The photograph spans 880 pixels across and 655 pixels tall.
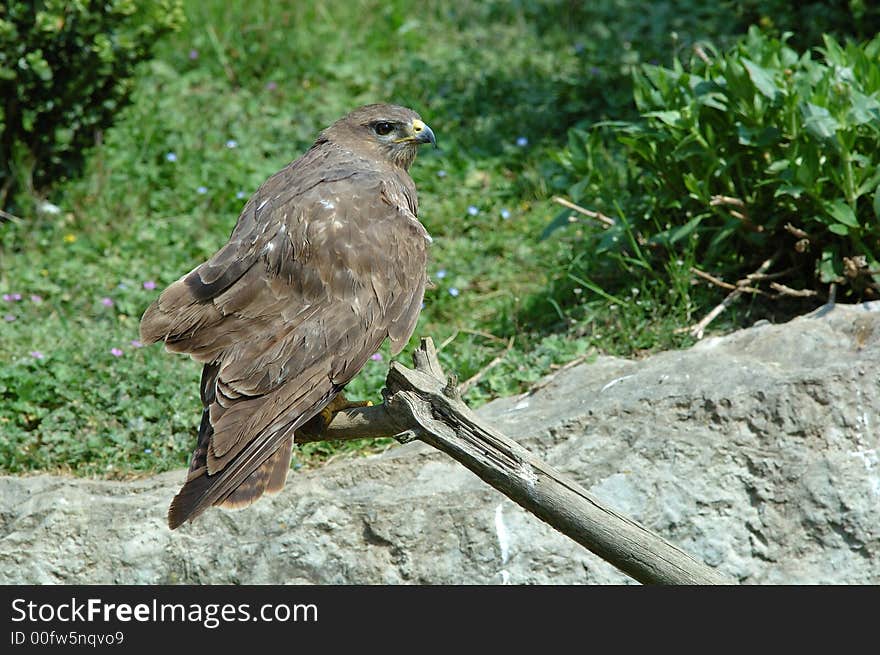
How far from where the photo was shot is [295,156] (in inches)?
291

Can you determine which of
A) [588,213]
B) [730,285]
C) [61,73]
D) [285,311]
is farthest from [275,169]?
[285,311]

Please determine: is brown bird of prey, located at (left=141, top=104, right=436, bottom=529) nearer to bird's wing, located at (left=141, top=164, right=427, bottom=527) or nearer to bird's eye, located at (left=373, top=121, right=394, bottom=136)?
bird's wing, located at (left=141, top=164, right=427, bottom=527)

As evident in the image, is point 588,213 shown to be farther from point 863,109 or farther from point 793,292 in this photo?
point 863,109

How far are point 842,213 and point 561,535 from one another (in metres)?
1.83

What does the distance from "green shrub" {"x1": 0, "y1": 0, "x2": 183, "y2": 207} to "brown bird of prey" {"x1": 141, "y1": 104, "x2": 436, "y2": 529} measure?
251 centimetres

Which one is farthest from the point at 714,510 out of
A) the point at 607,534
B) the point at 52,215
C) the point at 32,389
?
the point at 52,215

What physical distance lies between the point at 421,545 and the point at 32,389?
194cm

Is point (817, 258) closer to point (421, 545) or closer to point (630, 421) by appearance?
point (630, 421)

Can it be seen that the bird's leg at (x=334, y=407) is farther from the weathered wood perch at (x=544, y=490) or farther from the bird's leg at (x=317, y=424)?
the weathered wood perch at (x=544, y=490)

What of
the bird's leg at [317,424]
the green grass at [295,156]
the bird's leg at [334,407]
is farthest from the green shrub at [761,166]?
the bird's leg at [317,424]

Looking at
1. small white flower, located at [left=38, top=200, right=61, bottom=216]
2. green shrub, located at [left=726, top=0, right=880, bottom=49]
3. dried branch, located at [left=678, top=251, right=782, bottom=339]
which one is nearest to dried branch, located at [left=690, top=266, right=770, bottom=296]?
dried branch, located at [left=678, top=251, right=782, bottom=339]

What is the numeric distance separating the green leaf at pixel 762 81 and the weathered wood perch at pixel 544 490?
2.50 metres

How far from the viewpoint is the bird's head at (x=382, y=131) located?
4758mm

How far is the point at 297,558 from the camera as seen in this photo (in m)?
4.46
